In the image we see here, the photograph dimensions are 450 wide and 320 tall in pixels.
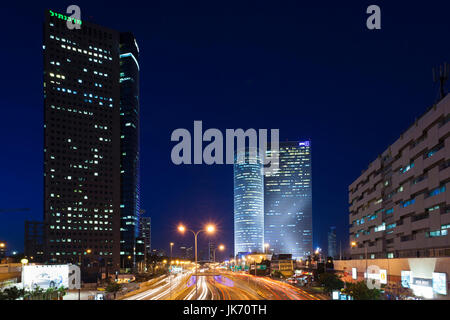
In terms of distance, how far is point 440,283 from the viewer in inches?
1932

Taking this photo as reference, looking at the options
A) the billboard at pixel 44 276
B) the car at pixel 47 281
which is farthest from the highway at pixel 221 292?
the car at pixel 47 281

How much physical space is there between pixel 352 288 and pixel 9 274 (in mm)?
47147

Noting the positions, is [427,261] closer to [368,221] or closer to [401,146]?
[401,146]

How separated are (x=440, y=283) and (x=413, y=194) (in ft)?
89.5

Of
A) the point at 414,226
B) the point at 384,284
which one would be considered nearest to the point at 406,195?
the point at 414,226

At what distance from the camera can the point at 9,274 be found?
2436 inches

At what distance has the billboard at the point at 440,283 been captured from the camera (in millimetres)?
47781

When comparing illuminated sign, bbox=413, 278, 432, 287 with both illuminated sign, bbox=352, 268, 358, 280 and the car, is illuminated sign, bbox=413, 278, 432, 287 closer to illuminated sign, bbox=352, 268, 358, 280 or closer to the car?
illuminated sign, bbox=352, 268, 358, 280

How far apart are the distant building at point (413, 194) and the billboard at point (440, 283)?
27.6ft

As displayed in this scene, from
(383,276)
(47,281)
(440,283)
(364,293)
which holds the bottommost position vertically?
(383,276)

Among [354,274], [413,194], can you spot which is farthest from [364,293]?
[354,274]

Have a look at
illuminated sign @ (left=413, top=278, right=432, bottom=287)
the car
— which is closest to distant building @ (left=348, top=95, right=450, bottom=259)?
illuminated sign @ (left=413, top=278, right=432, bottom=287)

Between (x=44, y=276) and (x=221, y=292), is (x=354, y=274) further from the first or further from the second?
(x=44, y=276)

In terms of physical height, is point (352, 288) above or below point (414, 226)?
below
